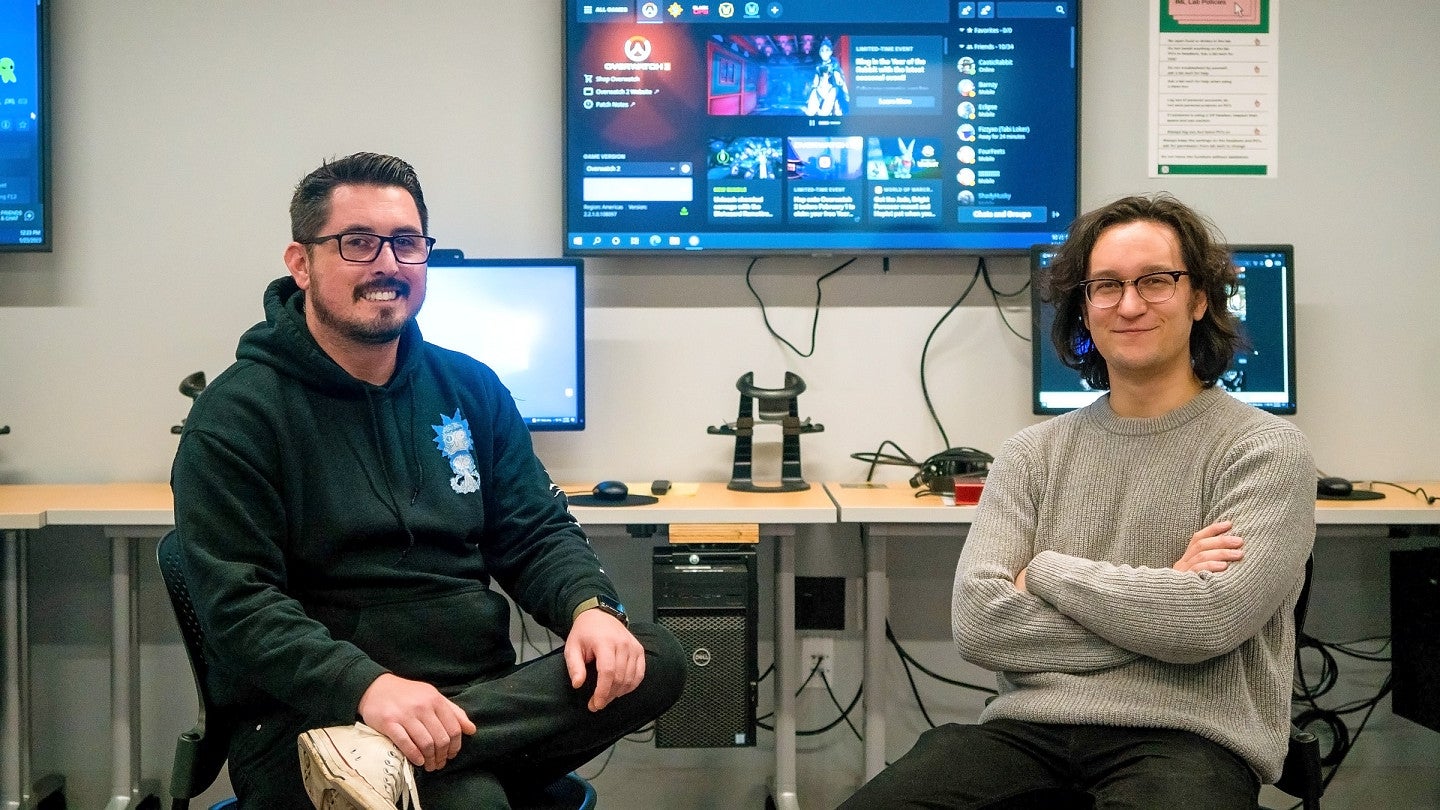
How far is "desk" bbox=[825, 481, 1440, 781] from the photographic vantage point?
221cm

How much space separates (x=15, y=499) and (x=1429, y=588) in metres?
3.19

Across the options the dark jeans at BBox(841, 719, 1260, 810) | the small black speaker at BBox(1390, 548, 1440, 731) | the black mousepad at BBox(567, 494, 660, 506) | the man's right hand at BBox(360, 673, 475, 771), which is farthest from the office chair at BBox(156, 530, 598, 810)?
the small black speaker at BBox(1390, 548, 1440, 731)

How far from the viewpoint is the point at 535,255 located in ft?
9.00

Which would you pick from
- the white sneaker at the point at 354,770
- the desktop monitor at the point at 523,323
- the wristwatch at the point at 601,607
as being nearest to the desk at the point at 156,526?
the desktop monitor at the point at 523,323

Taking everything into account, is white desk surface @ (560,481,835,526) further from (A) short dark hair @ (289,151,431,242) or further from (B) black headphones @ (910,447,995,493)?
(A) short dark hair @ (289,151,431,242)

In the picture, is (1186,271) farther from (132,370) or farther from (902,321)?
(132,370)

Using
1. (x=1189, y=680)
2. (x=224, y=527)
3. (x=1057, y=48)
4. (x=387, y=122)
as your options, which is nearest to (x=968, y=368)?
(x=1057, y=48)

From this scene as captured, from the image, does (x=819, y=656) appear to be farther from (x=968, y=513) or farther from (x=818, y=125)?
(x=818, y=125)

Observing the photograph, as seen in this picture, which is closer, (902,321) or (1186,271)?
(1186,271)

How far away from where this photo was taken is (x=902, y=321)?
9.07ft

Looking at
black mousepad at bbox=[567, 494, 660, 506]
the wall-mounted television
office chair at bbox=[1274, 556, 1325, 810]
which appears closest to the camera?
office chair at bbox=[1274, 556, 1325, 810]

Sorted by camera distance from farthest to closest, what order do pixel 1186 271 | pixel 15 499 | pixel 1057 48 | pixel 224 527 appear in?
1. pixel 1057 48
2. pixel 15 499
3. pixel 1186 271
4. pixel 224 527

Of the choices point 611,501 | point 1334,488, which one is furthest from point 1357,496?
point 611,501

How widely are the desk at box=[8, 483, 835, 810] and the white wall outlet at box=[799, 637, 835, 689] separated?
0.37 meters
